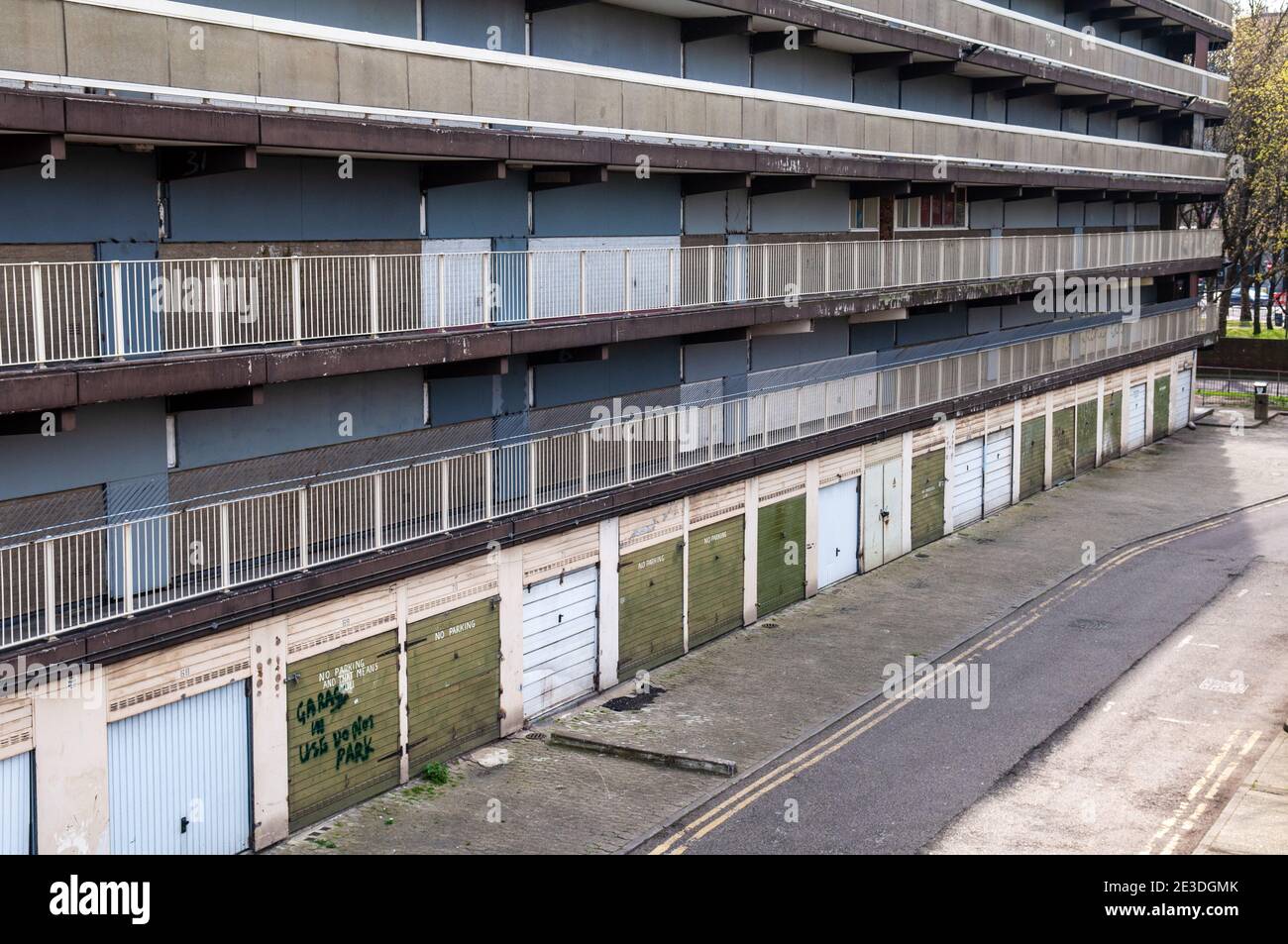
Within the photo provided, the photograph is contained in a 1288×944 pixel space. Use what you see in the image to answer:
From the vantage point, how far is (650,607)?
2456cm

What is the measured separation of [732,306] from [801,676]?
6551mm

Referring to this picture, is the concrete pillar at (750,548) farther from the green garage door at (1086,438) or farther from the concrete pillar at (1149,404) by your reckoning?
the concrete pillar at (1149,404)

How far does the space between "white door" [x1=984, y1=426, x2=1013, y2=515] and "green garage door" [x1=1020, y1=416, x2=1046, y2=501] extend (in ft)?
2.98

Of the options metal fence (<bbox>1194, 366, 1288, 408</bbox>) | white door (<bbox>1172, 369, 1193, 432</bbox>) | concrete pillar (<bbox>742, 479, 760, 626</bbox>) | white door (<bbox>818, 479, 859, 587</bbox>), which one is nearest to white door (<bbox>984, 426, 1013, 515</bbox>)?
white door (<bbox>818, 479, 859, 587</bbox>)

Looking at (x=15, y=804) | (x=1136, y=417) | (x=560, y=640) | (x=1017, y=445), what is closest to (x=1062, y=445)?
(x=1017, y=445)

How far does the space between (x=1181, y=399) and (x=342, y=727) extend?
41.3 m

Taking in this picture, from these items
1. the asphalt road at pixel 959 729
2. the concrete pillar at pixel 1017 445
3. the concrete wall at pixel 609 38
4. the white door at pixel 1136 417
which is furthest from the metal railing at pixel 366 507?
the white door at pixel 1136 417

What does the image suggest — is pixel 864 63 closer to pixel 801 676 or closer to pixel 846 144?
pixel 846 144

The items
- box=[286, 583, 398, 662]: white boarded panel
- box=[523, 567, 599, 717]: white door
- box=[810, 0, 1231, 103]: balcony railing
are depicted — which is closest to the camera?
box=[286, 583, 398, 662]: white boarded panel

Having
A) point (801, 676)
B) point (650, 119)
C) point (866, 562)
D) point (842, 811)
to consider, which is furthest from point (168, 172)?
point (866, 562)

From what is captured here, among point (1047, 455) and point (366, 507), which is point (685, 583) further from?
point (1047, 455)

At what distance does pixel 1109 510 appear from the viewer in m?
38.5

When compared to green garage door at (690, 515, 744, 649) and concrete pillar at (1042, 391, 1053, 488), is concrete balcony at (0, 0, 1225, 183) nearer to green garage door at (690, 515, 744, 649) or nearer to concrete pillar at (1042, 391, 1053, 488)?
green garage door at (690, 515, 744, 649)

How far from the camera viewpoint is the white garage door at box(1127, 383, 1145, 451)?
156 ft
